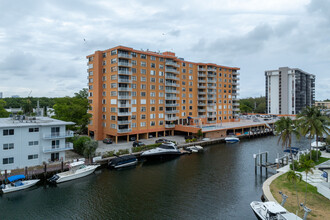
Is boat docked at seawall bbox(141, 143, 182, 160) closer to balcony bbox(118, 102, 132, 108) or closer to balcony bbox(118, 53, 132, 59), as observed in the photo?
balcony bbox(118, 102, 132, 108)

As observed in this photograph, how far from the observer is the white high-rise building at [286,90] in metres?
146

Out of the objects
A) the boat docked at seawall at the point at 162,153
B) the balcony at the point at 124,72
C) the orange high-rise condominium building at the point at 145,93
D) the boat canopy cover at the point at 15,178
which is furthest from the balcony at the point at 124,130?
the boat canopy cover at the point at 15,178

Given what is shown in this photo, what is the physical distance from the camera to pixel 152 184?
37125mm

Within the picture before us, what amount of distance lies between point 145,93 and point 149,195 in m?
39.8

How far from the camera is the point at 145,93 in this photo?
68.3 metres

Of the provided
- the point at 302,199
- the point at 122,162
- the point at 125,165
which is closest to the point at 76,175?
the point at 122,162

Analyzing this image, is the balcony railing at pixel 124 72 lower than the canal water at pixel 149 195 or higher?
higher

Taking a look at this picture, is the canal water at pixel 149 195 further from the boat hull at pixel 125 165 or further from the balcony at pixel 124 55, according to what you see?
the balcony at pixel 124 55

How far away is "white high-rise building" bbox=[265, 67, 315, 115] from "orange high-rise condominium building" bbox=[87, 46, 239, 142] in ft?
264

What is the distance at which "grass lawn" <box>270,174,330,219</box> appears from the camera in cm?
2373

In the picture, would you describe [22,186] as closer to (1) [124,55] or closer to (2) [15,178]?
(2) [15,178]

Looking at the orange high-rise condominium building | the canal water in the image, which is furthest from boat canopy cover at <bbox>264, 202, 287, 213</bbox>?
the orange high-rise condominium building

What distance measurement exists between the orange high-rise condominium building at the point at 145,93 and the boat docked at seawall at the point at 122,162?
14.8 metres

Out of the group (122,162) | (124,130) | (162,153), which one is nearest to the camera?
(122,162)
